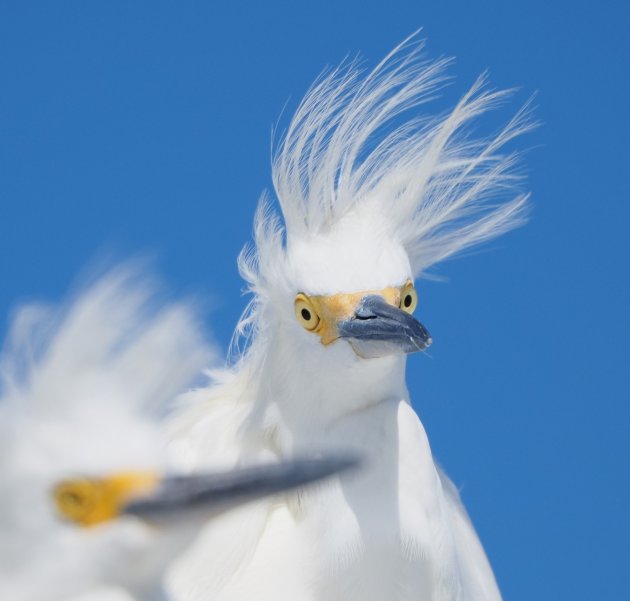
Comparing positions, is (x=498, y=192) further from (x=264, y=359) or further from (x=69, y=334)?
(x=69, y=334)

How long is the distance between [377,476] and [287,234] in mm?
797

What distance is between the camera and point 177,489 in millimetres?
3301

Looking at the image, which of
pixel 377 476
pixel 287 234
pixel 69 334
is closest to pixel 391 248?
pixel 287 234

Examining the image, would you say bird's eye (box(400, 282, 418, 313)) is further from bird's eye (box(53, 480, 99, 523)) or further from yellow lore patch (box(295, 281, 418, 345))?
bird's eye (box(53, 480, 99, 523))

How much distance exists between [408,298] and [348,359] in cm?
27

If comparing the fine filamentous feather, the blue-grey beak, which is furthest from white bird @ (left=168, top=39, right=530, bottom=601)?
the fine filamentous feather

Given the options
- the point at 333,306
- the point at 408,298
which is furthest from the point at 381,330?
the point at 408,298

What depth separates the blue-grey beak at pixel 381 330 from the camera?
13.8 ft

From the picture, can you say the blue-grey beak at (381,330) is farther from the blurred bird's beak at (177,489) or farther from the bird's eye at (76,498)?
the bird's eye at (76,498)

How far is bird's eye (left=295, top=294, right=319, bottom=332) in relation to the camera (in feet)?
14.6

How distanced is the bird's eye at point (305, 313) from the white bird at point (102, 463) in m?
0.84

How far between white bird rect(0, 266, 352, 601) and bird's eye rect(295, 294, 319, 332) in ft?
2.74

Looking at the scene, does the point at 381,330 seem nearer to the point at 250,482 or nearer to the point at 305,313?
the point at 305,313

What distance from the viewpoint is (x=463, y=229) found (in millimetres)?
5059
